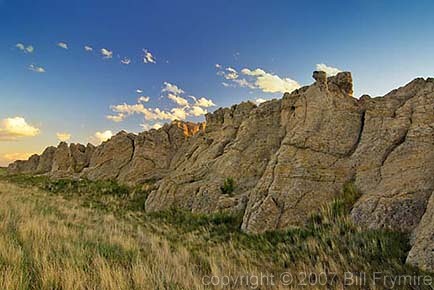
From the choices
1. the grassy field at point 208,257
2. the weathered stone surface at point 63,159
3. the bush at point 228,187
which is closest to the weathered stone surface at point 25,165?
the weathered stone surface at point 63,159

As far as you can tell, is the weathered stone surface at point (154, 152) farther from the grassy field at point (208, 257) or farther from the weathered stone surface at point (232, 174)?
the grassy field at point (208, 257)

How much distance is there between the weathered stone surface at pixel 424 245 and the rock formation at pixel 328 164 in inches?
0.9

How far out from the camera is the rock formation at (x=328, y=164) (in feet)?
30.7

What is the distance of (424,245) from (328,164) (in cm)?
634

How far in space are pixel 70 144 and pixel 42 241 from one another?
201 feet

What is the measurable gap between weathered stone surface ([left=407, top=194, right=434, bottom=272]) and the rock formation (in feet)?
0.07

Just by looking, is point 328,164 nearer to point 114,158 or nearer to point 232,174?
point 232,174

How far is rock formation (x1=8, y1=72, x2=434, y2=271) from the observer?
9.34m

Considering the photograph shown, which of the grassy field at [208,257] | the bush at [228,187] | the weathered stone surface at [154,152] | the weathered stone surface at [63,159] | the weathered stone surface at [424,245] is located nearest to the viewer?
the grassy field at [208,257]

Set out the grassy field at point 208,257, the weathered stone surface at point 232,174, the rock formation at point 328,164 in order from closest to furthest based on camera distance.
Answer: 1. the grassy field at point 208,257
2. the rock formation at point 328,164
3. the weathered stone surface at point 232,174

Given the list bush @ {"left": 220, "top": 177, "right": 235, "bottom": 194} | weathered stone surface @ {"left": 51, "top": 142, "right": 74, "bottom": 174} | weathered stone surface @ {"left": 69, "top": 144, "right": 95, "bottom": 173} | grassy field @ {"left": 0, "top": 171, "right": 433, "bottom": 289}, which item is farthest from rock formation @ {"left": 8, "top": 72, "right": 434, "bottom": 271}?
weathered stone surface @ {"left": 51, "top": 142, "right": 74, "bottom": 174}

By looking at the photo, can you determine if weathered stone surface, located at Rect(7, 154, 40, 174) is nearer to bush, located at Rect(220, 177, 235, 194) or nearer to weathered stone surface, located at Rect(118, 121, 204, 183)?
weathered stone surface, located at Rect(118, 121, 204, 183)

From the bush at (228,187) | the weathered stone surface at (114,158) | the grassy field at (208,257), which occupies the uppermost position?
the weathered stone surface at (114,158)

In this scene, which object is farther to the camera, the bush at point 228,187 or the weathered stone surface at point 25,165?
the weathered stone surface at point 25,165
